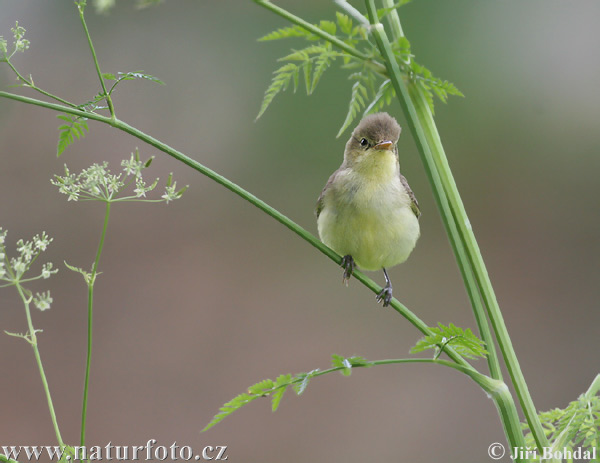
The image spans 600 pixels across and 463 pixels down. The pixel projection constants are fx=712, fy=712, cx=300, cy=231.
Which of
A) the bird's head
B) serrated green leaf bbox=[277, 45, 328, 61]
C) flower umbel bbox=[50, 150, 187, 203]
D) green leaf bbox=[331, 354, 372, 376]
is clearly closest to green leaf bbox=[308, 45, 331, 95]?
serrated green leaf bbox=[277, 45, 328, 61]

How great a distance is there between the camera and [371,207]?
1852 mm

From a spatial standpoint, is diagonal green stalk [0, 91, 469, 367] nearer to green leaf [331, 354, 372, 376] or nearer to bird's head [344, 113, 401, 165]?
green leaf [331, 354, 372, 376]

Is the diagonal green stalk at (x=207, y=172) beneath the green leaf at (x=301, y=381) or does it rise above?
above

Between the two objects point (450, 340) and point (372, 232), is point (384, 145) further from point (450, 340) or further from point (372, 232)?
point (450, 340)

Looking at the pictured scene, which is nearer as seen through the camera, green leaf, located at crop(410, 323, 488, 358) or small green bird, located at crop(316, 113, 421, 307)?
green leaf, located at crop(410, 323, 488, 358)

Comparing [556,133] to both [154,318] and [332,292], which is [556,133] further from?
[154,318]

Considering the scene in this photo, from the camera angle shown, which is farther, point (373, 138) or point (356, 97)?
point (373, 138)

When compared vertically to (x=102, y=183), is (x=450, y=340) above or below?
below

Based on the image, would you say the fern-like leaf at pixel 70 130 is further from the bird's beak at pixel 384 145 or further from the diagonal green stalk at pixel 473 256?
the bird's beak at pixel 384 145

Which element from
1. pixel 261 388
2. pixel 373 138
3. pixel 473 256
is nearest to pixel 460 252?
pixel 473 256

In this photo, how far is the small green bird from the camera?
182cm

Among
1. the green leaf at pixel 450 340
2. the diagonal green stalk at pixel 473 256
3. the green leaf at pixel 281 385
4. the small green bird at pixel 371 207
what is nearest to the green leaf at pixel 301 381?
the green leaf at pixel 281 385

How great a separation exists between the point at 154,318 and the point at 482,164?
79.3 inches

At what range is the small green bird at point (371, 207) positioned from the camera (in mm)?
1821
